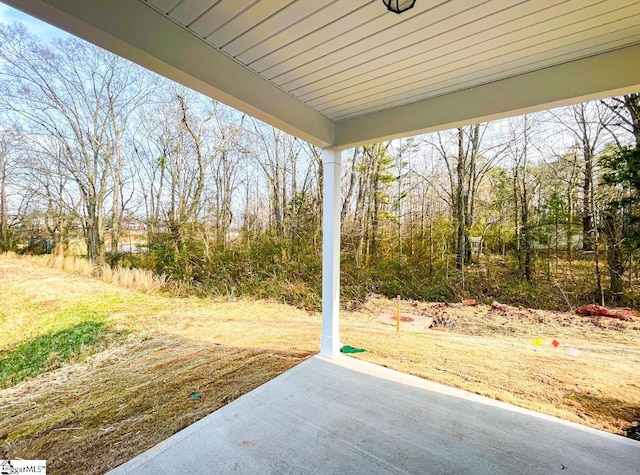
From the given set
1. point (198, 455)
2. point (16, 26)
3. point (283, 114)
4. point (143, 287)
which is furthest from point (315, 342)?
A: point (16, 26)

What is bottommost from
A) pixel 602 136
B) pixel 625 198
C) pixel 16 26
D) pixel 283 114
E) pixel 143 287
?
pixel 143 287

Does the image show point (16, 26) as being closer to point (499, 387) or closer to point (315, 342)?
point (315, 342)

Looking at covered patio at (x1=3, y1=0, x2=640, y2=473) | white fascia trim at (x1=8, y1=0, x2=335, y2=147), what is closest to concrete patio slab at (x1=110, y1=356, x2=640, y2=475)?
covered patio at (x1=3, y1=0, x2=640, y2=473)

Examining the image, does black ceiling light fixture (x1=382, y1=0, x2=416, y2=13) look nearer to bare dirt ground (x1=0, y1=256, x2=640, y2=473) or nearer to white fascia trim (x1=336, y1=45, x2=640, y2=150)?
white fascia trim (x1=336, y1=45, x2=640, y2=150)

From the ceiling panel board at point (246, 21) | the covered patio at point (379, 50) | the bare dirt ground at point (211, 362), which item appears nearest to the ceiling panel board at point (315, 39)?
the covered patio at point (379, 50)

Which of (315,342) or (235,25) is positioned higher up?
(235,25)

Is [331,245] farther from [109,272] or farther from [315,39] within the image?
[109,272]

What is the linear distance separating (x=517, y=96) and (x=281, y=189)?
3.82 metres

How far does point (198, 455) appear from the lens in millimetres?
1526

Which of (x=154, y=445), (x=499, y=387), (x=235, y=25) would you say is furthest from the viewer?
(x=499, y=387)

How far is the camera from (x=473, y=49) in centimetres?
151

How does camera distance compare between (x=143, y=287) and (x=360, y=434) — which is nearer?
(x=360, y=434)

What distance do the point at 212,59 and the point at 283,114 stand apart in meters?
0.62

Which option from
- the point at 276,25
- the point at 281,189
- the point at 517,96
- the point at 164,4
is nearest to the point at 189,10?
the point at 164,4
